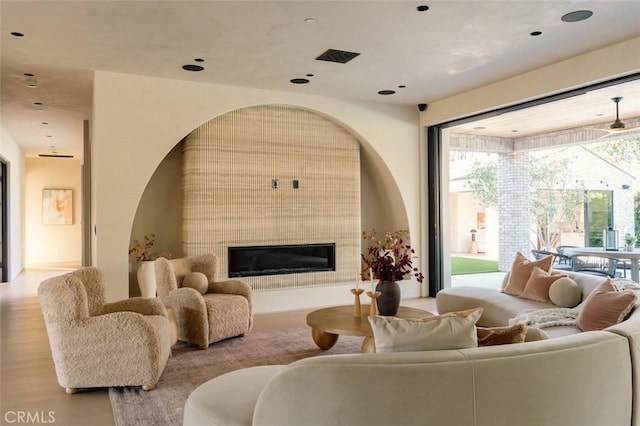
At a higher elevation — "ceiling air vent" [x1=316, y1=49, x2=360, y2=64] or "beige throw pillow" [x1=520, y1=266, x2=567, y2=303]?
"ceiling air vent" [x1=316, y1=49, x2=360, y2=64]

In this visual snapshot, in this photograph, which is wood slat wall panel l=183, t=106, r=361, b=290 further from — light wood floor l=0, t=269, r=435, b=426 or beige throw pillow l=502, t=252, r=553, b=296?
beige throw pillow l=502, t=252, r=553, b=296

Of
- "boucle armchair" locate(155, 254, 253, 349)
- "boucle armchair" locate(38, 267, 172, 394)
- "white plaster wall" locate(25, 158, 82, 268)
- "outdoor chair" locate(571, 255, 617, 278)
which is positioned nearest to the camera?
"boucle armchair" locate(38, 267, 172, 394)

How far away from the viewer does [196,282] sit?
4.89m

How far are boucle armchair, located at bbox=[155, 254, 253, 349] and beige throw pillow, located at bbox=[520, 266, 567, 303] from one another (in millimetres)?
2718

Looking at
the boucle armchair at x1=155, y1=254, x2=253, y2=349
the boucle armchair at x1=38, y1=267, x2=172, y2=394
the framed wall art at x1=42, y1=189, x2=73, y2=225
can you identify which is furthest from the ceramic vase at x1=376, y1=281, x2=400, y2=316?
the framed wall art at x1=42, y1=189, x2=73, y2=225

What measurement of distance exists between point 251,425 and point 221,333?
284 centimetres

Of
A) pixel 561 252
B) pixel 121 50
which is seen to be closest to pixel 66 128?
pixel 121 50

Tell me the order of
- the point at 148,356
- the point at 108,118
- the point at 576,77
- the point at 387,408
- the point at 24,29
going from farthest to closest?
the point at 108,118, the point at 576,77, the point at 24,29, the point at 148,356, the point at 387,408

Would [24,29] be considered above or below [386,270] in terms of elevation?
above

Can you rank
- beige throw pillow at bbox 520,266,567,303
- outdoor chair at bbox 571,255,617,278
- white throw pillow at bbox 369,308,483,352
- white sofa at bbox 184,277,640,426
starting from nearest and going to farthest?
white sofa at bbox 184,277,640,426 < white throw pillow at bbox 369,308,483,352 < beige throw pillow at bbox 520,266,567,303 < outdoor chair at bbox 571,255,617,278

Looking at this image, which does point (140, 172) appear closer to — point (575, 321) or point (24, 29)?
point (24, 29)

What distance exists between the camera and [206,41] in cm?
439

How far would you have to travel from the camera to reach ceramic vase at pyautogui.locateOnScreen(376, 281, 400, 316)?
412 cm

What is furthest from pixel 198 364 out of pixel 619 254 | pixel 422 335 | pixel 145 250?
pixel 619 254
